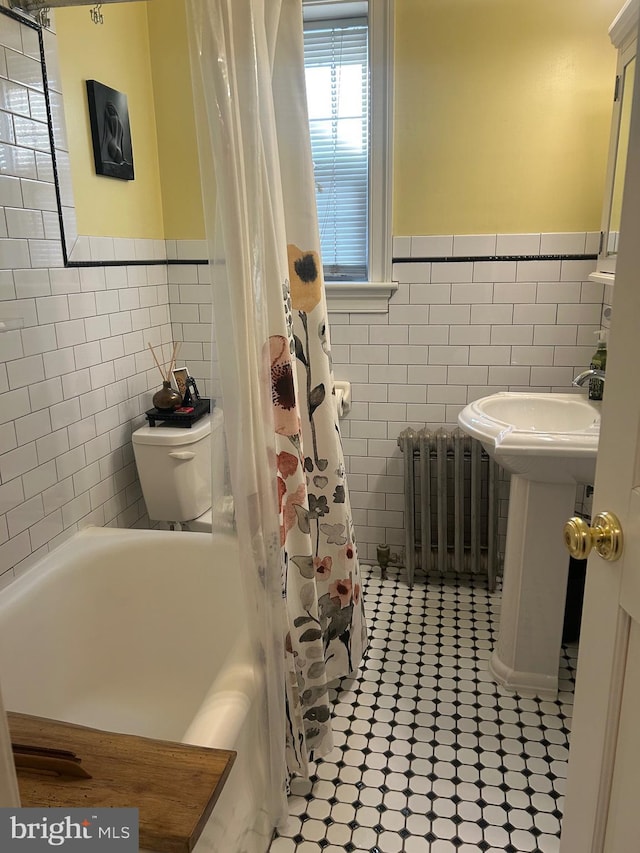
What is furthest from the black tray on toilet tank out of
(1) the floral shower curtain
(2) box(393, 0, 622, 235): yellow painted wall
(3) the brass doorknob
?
(3) the brass doorknob

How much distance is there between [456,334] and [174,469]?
1326 millimetres

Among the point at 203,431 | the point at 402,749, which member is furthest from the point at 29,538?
the point at 402,749

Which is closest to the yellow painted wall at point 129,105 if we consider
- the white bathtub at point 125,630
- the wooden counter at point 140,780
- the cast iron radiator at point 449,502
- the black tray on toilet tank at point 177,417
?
the black tray on toilet tank at point 177,417

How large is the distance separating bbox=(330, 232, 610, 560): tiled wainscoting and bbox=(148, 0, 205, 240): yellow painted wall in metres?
0.79

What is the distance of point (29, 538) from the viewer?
1865 mm

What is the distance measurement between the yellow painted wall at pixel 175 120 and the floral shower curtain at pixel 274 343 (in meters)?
1.05

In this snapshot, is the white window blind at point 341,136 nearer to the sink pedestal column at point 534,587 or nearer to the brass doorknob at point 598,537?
the sink pedestal column at point 534,587

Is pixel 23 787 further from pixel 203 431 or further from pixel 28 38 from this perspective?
pixel 28 38

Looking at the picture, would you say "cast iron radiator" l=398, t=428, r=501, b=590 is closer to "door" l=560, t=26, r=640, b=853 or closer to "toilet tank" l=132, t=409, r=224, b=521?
"toilet tank" l=132, t=409, r=224, b=521

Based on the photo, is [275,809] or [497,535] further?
[497,535]

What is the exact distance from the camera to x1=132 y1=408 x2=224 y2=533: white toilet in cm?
224

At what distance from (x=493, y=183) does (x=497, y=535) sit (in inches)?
59.9

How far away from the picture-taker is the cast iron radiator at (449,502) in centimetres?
264

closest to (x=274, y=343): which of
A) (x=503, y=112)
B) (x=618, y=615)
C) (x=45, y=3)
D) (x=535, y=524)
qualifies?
(x=618, y=615)
